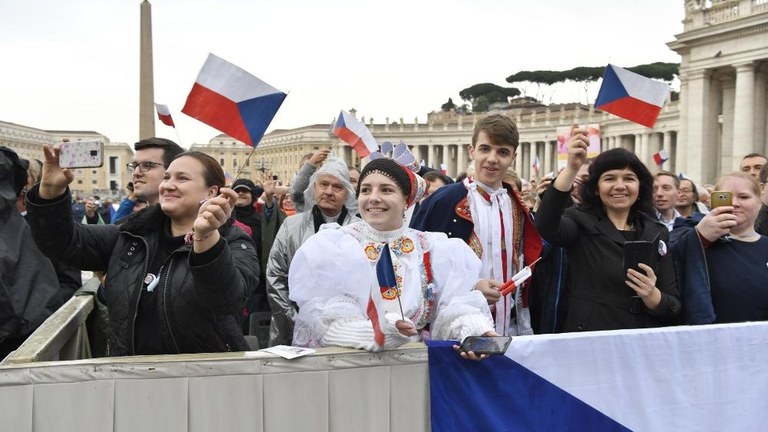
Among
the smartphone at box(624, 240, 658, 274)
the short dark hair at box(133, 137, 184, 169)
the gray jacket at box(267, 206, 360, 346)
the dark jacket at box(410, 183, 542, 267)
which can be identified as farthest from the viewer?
the gray jacket at box(267, 206, 360, 346)

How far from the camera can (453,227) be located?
3.85 metres

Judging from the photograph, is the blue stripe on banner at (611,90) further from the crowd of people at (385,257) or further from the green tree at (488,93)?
the green tree at (488,93)

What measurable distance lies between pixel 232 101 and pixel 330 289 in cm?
233

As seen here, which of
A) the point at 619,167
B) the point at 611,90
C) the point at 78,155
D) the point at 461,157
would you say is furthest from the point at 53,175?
the point at 461,157

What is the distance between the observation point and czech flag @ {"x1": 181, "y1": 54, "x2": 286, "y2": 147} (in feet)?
14.8

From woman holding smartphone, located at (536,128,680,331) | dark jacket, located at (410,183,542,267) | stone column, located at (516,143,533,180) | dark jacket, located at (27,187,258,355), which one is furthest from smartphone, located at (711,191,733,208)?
stone column, located at (516,143,533,180)

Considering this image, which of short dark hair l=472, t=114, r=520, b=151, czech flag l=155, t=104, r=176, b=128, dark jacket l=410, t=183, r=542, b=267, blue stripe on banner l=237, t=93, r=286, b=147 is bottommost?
dark jacket l=410, t=183, r=542, b=267

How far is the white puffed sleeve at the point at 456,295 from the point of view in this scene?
263 centimetres

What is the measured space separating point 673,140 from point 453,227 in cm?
4682

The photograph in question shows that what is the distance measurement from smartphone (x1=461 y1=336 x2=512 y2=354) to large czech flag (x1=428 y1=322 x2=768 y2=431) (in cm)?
8

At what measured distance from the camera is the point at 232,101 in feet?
14.8

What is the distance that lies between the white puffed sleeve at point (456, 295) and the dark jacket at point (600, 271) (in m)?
0.71

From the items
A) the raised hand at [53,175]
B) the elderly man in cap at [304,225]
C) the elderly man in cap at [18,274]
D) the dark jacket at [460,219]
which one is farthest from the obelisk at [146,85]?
the raised hand at [53,175]

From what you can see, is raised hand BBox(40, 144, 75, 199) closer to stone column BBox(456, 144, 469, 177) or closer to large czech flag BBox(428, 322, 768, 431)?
large czech flag BBox(428, 322, 768, 431)
